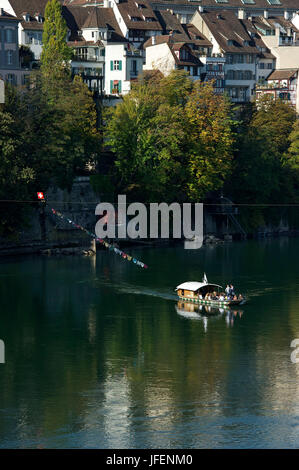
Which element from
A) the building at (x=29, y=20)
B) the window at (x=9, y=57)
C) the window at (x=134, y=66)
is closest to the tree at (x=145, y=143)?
the window at (x=9, y=57)

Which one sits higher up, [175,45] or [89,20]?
[89,20]

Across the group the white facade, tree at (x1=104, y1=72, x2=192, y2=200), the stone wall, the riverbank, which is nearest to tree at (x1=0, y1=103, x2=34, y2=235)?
the stone wall

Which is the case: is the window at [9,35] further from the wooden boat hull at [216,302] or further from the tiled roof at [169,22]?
the wooden boat hull at [216,302]

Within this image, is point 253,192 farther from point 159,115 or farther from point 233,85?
point 233,85

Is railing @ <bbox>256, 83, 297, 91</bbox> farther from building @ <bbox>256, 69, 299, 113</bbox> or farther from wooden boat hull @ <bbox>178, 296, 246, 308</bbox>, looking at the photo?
wooden boat hull @ <bbox>178, 296, 246, 308</bbox>

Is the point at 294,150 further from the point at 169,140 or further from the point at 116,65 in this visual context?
the point at 116,65

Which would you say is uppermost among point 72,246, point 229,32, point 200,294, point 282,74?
point 229,32

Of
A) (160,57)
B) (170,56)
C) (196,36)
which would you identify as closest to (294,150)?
(170,56)

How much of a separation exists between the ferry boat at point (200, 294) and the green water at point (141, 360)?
3.89 ft

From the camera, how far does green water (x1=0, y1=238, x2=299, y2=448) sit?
50.4m

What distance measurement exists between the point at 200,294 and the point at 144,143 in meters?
41.3

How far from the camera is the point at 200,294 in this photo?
8281cm

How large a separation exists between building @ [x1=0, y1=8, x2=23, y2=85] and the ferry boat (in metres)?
61.3

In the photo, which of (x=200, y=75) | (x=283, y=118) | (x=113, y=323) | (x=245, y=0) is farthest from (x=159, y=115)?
(x=245, y=0)
